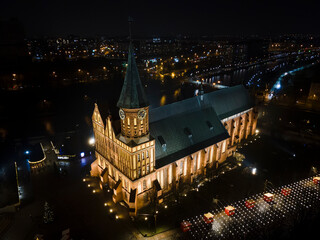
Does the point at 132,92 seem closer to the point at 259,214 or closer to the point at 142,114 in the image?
the point at 142,114

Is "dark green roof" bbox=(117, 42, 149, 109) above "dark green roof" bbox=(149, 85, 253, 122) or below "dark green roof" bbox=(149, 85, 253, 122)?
above

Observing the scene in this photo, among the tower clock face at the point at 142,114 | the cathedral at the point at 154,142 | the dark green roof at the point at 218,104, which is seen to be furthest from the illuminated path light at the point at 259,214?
the dark green roof at the point at 218,104

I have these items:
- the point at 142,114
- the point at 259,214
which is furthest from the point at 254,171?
the point at 142,114

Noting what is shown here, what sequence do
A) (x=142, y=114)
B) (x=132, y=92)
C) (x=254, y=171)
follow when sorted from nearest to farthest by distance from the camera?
(x=132, y=92), (x=142, y=114), (x=254, y=171)

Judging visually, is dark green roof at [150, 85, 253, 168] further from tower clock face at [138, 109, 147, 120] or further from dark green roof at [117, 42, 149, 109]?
dark green roof at [117, 42, 149, 109]

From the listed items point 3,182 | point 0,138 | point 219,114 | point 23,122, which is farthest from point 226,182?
point 23,122

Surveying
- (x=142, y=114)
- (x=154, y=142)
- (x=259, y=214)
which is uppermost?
(x=142, y=114)

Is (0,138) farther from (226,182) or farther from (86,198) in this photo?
(226,182)

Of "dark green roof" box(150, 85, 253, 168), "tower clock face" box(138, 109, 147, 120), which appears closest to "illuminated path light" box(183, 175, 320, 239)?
"dark green roof" box(150, 85, 253, 168)
